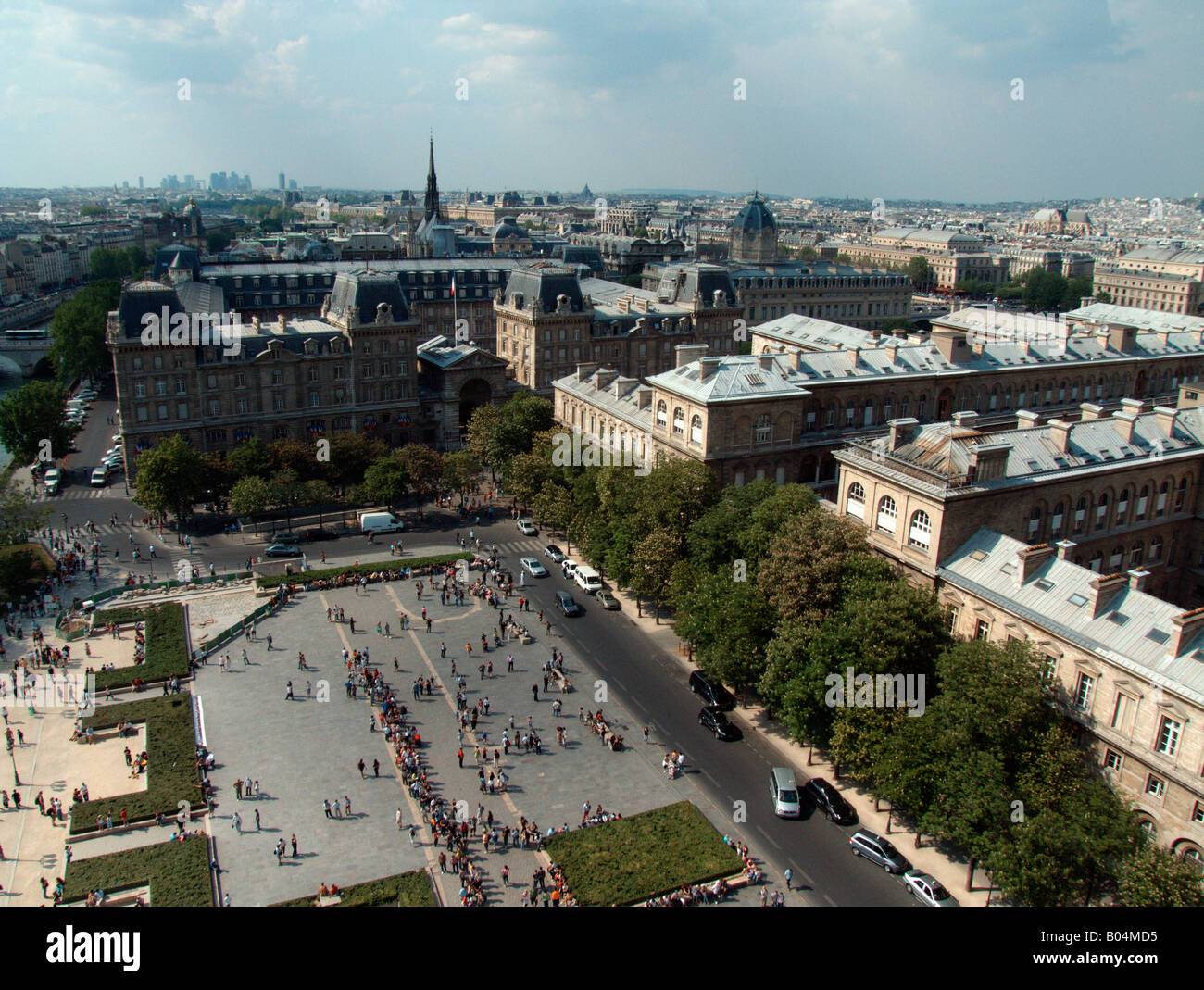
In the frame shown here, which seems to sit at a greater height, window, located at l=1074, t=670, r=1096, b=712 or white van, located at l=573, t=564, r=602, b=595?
window, located at l=1074, t=670, r=1096, b=712

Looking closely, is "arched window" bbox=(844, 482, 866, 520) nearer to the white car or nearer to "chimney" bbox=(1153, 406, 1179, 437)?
"chimney" bbox=(1153, 406, 1179, 437)

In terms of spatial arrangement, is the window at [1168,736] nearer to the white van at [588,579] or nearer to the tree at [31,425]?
the white van at [588,579]

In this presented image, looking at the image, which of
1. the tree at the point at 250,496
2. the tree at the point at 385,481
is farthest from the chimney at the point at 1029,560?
the tree at the point at 250,496

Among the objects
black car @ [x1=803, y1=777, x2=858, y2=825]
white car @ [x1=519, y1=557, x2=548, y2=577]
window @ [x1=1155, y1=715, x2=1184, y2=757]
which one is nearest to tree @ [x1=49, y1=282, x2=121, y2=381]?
white car @ [x1=519, y1=557, x2=548, y2=577]

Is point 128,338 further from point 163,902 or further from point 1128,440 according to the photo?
point 1128,440

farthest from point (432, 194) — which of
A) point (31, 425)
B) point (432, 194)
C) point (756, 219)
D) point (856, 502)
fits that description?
point (856, 502)

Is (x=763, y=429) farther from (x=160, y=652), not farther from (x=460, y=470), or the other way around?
(x=160, y=652)
